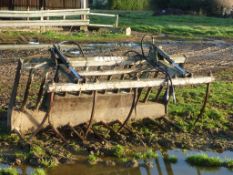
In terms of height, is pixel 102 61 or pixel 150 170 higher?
pixel 102 61

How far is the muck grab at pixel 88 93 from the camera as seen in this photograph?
9.74m

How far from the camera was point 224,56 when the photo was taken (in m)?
22.5

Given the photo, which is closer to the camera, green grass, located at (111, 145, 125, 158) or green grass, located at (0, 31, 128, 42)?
green grass, located at (111, 145, 125, 158)

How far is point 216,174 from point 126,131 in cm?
224

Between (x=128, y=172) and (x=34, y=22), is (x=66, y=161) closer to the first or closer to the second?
(x=128, y=172)

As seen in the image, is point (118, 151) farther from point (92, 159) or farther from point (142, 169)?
point (142, 169)

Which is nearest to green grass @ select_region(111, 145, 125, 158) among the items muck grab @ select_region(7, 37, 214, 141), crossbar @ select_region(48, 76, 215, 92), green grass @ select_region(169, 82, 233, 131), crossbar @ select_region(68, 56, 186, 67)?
muck grab @ select_region(7, 37, 214, 141)

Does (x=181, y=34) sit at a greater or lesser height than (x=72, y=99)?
lesser

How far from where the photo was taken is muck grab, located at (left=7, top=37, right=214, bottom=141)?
9742mm

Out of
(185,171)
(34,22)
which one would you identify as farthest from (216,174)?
(34,22)

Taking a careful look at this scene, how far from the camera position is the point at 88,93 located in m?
11.1

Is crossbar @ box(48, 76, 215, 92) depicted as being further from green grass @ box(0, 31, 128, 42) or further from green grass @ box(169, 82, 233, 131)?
green grass @ box(0, 31, 128, 42)

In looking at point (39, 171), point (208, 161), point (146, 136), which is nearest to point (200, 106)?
point (146, 136)

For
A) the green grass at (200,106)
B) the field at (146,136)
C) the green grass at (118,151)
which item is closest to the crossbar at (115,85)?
the field at (146,136)
